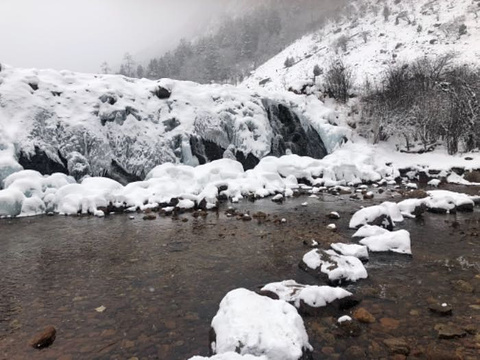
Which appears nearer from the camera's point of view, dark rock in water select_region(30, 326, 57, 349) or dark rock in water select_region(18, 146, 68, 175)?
dark rock in water select_region(30, 326, 57, 349)

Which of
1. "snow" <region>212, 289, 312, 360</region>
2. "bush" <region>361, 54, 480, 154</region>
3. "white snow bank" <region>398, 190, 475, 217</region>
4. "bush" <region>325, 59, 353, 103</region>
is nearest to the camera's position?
"snow" <region>212, 289, 312, 360</region>

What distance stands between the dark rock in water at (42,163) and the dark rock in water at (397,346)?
60.6 feet

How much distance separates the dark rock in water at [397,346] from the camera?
4.52 metres

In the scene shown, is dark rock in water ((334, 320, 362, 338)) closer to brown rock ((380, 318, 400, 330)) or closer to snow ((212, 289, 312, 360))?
brown rock ((380, 318, 400, 330))

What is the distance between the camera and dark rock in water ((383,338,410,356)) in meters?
4.52

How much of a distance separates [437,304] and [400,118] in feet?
87.2

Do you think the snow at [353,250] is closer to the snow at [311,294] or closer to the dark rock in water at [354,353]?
the snow at [311,294]

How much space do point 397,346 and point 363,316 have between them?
0.76 metres

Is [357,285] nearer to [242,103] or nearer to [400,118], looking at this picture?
[242,103]

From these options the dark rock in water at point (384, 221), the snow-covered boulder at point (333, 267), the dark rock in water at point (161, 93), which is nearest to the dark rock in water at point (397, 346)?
the snow-covered boulder at point (333, 267)

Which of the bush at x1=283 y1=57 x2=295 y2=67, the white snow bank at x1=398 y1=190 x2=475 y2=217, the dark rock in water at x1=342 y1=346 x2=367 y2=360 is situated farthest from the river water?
the bush at x1=283 y1=57 x2=295 y2=67

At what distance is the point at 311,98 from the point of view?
33562mm

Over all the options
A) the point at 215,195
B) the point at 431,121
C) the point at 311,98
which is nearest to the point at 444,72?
the point at 431,121

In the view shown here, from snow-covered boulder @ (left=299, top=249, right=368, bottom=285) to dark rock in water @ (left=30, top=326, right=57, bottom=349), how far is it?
195 inches
